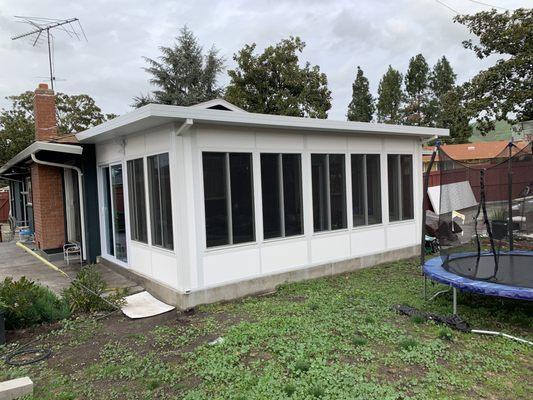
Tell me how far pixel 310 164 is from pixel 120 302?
372 cm

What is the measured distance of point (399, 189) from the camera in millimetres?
8562

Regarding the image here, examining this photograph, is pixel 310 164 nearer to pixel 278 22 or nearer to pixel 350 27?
pixel 350 27

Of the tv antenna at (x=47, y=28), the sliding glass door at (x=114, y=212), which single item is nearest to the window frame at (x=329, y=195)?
the sliding glass door at (x=114, y=212)

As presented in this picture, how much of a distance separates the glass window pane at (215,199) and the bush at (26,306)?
219 centimetres

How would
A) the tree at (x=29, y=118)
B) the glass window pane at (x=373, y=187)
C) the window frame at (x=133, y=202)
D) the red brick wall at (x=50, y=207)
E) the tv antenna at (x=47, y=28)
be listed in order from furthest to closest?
the tree at (x=29, y=118)
the tv antenna at (x=47, y=28)
the red brick wall at (x=50, y=207)
the glass window pane at (x=373, y=187)
the window frame at (x=133, y=202)

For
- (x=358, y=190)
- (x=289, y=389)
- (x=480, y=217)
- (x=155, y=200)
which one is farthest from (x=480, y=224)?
(x=155, y=200)

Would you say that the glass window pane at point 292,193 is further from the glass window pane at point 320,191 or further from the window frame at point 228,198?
the window frame at point 228,198

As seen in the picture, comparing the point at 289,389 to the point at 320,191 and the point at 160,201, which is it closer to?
the point at 160,201

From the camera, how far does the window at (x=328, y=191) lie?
23.5ft

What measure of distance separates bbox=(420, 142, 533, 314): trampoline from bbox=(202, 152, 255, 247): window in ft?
8.27

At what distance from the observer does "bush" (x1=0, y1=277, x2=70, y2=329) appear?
4.94 metres

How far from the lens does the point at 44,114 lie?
982cm

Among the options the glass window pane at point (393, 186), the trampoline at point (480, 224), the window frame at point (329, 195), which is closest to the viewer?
the trampoline at point (480, 224)

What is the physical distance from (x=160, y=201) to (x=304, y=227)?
2.44 m
